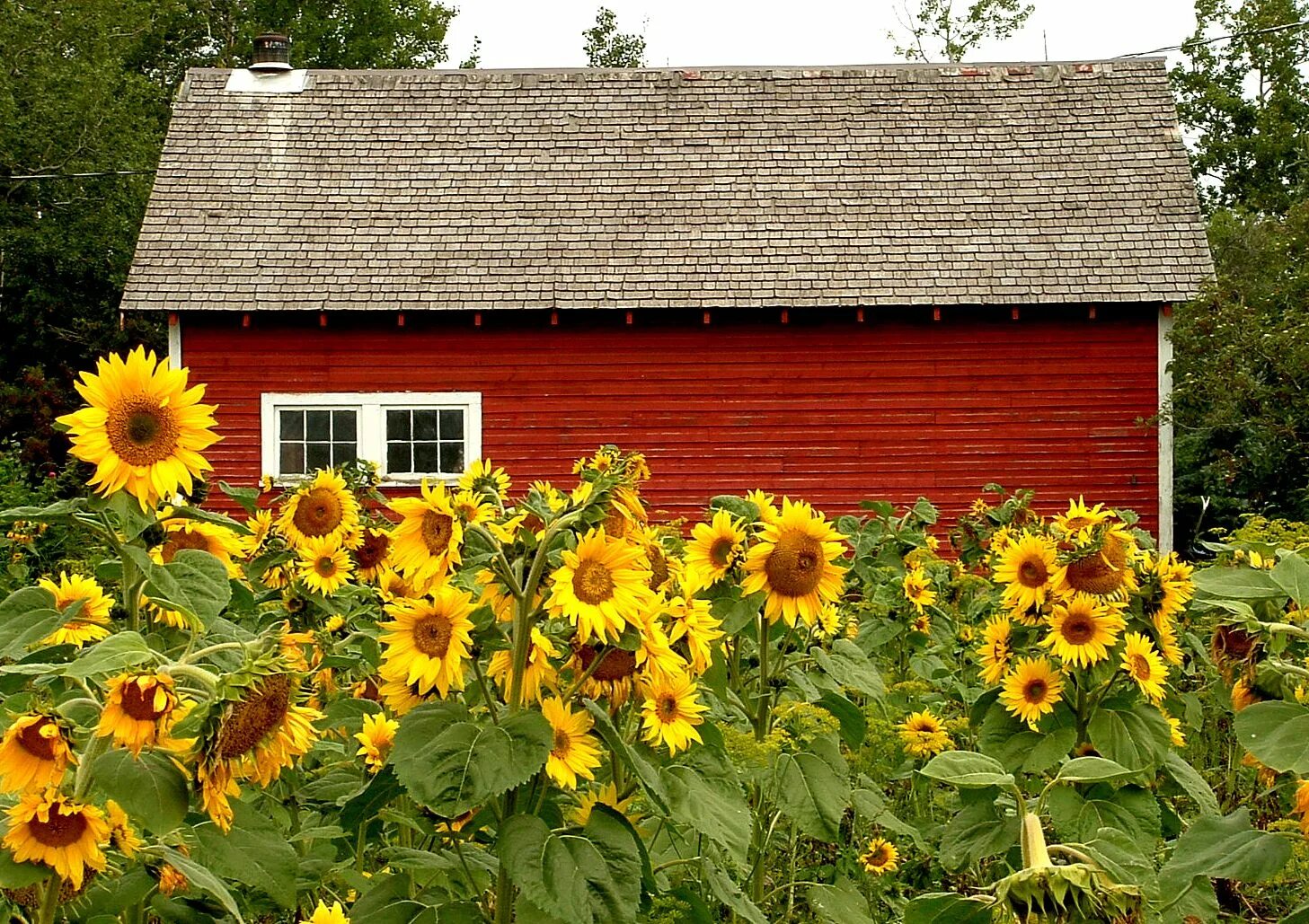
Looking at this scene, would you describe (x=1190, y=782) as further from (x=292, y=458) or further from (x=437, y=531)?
(x=292, y=458)

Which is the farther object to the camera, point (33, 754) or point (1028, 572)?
point (1028, 572)

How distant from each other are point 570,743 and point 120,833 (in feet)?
2.18

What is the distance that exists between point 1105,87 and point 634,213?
16.5ft

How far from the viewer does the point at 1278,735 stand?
2.13 meters

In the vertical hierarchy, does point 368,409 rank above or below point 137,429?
below

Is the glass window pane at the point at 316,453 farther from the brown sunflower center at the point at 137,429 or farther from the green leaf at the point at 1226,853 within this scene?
the green leaf at the point at 1226,853

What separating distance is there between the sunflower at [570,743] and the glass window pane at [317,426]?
1183cm

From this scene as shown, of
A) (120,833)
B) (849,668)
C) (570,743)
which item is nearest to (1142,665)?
(849,668)

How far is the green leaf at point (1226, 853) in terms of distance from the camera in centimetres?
208

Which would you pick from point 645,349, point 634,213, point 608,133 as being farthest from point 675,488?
point 608,133

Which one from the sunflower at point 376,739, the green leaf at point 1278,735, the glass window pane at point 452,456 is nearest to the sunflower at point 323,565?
the sunflower at point 376,739

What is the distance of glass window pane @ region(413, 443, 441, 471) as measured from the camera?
13773 mm

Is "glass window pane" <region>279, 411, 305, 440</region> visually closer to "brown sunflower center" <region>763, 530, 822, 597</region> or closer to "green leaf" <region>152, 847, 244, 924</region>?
"brown sunflower center" <region>763, 530, 822, 597</region>

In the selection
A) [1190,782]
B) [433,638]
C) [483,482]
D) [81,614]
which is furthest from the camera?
[1190,782]
